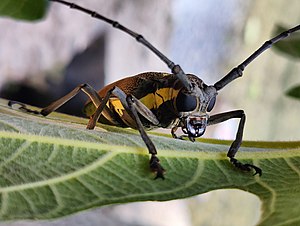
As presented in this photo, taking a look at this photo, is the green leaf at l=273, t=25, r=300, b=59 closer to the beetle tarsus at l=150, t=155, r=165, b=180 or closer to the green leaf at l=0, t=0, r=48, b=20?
the green leaf at l=0, t=0, r=48, b=20

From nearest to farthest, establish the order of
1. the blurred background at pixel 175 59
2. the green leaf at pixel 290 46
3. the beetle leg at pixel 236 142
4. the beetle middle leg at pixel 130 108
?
the beetle leg at pixel 236 142 → the beetle middle leg at pixel 130 108 → the green leaf at pixel 290 46 → the blurred background at pixel 175 59

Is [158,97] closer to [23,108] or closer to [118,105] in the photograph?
[118,105]

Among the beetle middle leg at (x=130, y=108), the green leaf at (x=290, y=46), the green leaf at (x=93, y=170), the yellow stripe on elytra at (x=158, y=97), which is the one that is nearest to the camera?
the green leaf at (x=93, y=170)

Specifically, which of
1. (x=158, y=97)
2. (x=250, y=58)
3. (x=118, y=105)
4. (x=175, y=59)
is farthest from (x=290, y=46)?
(x=175, y=59)

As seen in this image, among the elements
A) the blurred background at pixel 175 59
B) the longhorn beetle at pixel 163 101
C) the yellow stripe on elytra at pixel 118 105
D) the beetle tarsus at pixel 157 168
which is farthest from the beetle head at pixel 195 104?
the blurred background at pixel 175 59

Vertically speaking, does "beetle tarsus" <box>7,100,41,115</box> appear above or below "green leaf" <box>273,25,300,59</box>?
below

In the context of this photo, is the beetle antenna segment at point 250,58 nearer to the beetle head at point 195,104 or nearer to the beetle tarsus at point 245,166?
the beetle head at point 195,104

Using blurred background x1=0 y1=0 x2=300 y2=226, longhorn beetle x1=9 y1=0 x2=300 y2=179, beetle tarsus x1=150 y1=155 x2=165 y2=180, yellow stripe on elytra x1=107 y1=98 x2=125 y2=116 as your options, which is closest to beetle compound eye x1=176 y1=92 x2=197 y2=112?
longhorn beetle x1=9 y1=0 x2=300 y2=179

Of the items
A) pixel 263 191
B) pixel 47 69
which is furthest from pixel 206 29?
pixel 263 191
